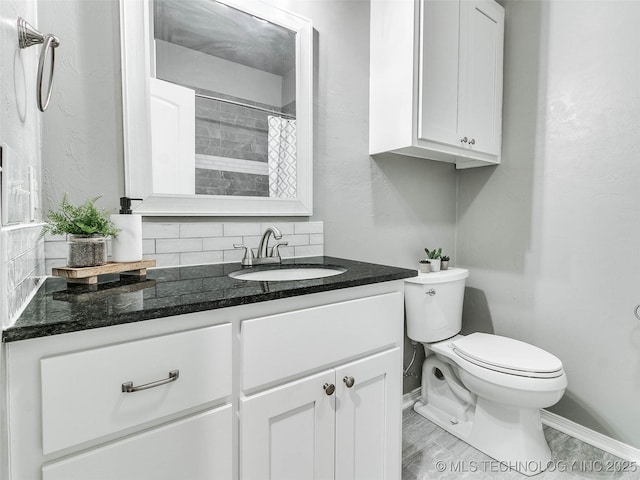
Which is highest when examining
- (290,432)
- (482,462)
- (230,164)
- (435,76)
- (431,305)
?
(435,76)

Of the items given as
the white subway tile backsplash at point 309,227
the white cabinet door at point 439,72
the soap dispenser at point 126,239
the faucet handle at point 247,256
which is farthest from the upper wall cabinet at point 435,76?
the soap dispenser at point 126,239

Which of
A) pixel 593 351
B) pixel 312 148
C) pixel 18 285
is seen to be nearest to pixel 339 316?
pixel 18 285

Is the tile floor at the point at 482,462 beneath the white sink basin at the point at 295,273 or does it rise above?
beneath

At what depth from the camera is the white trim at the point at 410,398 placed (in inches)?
77.2

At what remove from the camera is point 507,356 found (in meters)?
1.54

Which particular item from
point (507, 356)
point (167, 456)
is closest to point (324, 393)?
point (167, 456)

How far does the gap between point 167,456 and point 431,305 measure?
136 centimetres

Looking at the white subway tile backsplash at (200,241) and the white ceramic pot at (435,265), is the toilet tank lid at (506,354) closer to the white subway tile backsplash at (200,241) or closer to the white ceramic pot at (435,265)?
the white ceramic pot at (435,265)

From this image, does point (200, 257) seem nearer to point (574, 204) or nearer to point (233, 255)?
point (233, 255)

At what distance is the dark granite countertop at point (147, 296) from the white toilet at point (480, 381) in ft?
2.23

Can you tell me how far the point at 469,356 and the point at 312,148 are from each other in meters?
1.19

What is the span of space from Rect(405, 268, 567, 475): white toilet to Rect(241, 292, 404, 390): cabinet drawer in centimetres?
62

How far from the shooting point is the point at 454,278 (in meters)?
1.81

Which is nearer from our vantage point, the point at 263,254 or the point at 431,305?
the point at 263,254
